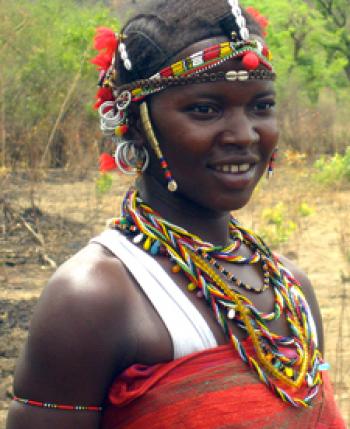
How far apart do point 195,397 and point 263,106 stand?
0.59 m

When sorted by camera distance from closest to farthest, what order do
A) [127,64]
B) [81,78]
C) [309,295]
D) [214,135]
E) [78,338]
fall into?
1. [78,338]
2. [214,135]
3. [127,64]
4. [309,295]
5. [81,78]

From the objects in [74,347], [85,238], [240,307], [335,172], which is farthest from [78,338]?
[335,172]

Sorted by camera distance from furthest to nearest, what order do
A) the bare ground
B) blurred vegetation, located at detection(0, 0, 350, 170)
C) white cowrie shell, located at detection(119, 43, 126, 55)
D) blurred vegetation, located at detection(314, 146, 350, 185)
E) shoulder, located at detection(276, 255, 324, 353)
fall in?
blurred vegetation, located at detection(314, 146, 350, 185)
blurred vegetation, located at detection(0, 0, 350, 170)
the bare ground
shoulder, located at detection(276, 255, 324, 353)
white cowrie shell, located at detection(119, 43, 126, 55)

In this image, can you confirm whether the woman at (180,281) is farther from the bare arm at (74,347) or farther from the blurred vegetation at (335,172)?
the blurred vegetation at (335,172)

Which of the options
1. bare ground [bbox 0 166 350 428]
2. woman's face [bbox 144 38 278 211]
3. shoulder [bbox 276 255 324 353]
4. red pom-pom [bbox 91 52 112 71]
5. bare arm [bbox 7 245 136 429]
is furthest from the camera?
bare ground [bbox 0 166 350 428]

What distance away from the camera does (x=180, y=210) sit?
5.72ft

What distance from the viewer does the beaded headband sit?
1.64 metres

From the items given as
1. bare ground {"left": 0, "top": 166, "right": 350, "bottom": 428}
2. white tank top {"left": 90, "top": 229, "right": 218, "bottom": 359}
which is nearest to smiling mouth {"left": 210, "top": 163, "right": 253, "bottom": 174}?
white tank top {"left": 90, "top": 229, "right": 218, "bottom": 359}

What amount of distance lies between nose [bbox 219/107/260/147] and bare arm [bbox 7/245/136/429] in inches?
13.4

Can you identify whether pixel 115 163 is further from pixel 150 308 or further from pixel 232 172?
pixel 150 308

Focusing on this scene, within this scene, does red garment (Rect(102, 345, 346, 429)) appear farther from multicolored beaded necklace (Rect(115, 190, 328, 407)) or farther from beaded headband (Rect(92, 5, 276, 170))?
beaded headband (Rect(92, 5, 276, 170))

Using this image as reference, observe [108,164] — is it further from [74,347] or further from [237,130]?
[74,347]

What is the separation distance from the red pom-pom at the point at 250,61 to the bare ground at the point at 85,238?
251 centimetres

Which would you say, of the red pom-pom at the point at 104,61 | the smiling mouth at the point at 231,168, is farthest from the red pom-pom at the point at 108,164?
the smiling mouth at the point at 231,168
